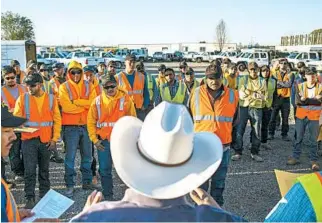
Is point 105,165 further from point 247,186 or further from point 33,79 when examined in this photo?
point 247,186

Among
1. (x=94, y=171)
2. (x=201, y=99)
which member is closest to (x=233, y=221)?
(x=201, y=99)

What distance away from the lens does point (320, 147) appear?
7.65 m

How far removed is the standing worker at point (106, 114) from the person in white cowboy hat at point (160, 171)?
3.01m

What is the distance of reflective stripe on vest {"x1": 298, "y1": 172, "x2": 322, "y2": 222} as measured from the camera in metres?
1.43

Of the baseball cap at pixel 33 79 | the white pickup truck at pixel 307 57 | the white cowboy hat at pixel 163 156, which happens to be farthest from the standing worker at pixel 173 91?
the white pickup truck at pixel 307 57

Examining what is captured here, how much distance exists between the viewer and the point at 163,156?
5.05 ft

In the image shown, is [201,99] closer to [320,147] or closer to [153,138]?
[153,138]

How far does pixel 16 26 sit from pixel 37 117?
1791 inches

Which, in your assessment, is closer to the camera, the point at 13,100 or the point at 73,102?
the point at 73,102

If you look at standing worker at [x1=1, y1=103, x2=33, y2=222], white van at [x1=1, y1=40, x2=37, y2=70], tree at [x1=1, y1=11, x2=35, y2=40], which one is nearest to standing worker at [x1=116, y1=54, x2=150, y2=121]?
standing worker at [x1=1, y1=103, x2=33, y2=222]

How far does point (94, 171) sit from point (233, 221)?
14.9 ft

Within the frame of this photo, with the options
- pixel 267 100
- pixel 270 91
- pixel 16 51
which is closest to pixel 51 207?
pixel 267 100

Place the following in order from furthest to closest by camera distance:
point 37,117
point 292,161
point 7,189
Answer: point 292,161, point 37,117, point 7,189

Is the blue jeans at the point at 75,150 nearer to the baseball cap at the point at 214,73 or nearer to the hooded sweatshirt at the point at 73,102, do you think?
the hooded sweatshirt at the point at 73,102
